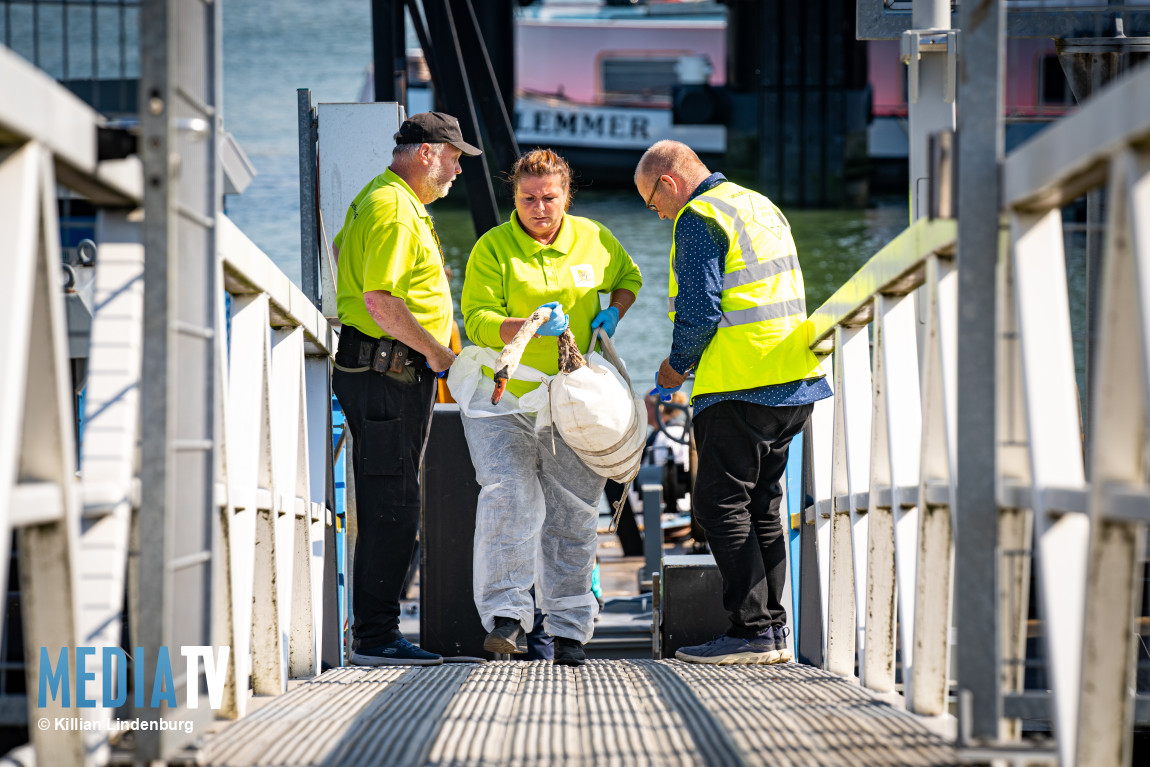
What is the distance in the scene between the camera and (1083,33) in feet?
15.0

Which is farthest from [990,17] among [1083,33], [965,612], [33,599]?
[1083,33]

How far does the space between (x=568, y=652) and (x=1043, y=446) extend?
2.10 meters

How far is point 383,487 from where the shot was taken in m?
3.99

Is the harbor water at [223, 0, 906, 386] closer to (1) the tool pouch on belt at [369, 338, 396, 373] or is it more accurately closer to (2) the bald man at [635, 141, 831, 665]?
(1) the tool pouch on belt at [369, 338, 396, 373]

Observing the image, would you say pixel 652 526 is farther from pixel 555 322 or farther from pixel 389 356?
pixel 555 322

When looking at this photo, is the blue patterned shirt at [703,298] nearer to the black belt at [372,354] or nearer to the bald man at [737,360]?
the bald man at [737,360]

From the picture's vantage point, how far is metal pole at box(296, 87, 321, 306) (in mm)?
4910

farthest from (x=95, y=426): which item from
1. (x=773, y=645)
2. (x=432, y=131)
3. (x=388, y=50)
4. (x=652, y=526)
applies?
(x=388, y=50)

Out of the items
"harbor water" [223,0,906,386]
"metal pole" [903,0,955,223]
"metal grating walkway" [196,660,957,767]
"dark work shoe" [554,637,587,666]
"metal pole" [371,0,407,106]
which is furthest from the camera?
"harbor water" [223,0,906,386]

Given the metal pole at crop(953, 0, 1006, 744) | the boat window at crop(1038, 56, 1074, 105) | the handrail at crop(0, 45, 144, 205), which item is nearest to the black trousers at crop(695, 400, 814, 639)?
the metal pole at crop(953, 0, 1006, 744)

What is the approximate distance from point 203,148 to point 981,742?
1731mm

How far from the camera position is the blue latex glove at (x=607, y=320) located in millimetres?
3906

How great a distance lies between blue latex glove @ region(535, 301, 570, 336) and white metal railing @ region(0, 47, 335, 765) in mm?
881

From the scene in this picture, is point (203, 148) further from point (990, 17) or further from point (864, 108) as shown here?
point (864, 108)
